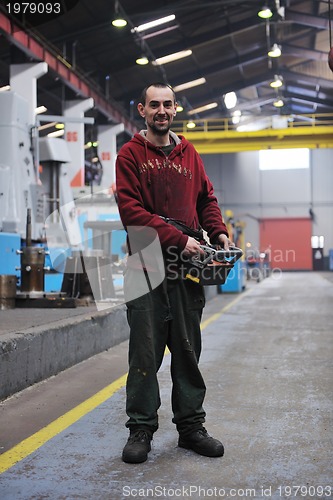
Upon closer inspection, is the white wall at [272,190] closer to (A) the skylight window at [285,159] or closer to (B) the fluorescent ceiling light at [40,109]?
(A) the skylight window at [285,159]

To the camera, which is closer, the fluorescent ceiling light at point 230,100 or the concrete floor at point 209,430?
the concrete floor at point 209,430

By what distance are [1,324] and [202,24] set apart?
17553 mm

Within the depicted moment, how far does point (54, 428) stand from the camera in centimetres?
330

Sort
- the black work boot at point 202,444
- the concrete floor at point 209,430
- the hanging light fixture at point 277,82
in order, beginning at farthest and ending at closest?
the hanging light fixture at point 277,82 → the black work boot at point 202,444 → the concrete floor at point 209,430

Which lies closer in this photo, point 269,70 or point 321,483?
point 321,483

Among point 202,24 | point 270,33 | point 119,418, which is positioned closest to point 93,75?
point 202,24

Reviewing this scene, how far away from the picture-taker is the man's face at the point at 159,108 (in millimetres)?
2861

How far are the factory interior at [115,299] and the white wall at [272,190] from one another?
8227mm

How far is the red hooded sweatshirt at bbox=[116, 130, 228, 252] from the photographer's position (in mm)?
2709

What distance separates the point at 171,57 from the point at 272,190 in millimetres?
15511

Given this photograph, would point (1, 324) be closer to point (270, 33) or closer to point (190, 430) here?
point (190, 430)

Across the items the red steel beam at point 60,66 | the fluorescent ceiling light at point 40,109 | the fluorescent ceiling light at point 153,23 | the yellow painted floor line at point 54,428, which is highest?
the fluorescent ceiling light at point 153,23

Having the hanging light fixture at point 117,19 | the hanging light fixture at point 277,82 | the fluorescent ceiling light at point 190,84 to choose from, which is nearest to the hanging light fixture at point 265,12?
the hanging light fixture at point 117,19

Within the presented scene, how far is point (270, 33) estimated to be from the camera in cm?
2358
